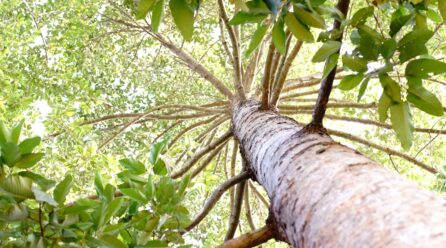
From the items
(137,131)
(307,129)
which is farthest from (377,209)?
(137,131)

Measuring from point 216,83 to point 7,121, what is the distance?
1.58 m

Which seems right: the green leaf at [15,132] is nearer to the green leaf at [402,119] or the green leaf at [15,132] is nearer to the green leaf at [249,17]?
the green leaf at [249,17]

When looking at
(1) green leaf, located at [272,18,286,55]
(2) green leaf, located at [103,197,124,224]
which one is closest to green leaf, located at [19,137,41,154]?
(2) green leaf, located at [103,197,124,224]

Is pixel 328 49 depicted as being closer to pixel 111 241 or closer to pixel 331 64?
pixel 331 64

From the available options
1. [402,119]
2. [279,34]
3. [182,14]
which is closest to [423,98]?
[402,119]

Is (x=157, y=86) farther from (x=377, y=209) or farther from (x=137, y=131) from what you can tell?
(x=377, y=209)

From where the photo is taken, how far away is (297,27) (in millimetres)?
1185

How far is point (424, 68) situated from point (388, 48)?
0.10 metres

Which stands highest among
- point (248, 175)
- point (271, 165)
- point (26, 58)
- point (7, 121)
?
point (26, 58)

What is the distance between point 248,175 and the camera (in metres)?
1.82

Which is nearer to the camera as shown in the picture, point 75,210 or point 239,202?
point 75,210

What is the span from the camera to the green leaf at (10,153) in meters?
1.02

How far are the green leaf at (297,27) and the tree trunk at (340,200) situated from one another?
0.27 m

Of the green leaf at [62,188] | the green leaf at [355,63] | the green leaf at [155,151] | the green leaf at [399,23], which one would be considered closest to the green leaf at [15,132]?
the green leaf at [62,188]
